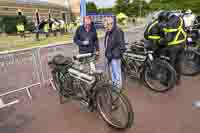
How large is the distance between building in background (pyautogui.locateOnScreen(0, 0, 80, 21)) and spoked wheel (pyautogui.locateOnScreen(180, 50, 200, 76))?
29941 mm

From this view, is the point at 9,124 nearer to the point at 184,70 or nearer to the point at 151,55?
the point at 151,55

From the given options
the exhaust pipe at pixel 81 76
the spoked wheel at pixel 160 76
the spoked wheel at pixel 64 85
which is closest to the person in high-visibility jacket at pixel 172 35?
the spoked wheel at pixel 160 76

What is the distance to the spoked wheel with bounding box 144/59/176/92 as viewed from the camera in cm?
444

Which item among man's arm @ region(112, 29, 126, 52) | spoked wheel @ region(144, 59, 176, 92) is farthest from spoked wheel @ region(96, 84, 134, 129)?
spoked wheel @ region(144, 59, 176, 92)

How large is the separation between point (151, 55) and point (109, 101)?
201 cm

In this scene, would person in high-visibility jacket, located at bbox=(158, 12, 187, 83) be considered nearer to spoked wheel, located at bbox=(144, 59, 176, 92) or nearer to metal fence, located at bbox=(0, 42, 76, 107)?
spoked wheel, located at bbox=(144, 59, 176, 92)

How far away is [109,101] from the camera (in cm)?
324

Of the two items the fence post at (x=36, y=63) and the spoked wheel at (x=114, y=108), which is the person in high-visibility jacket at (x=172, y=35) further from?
the fence post at (x=36, y=63)

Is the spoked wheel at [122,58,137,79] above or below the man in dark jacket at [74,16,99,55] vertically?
below

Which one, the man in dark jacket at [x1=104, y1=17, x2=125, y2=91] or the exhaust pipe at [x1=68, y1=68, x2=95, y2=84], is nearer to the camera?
the exhaust pipe at [x1=68, y1=68, x2=95, y2=84]

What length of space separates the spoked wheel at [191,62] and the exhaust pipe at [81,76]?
10.7 ft

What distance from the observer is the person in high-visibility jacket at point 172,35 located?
14.5ft

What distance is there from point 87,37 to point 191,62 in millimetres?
3079

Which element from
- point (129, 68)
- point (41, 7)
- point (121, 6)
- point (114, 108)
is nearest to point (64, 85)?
point (114, 108)
